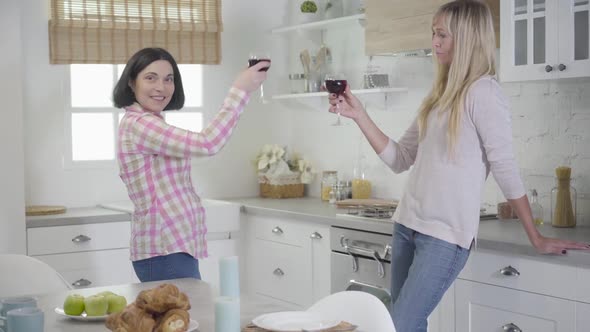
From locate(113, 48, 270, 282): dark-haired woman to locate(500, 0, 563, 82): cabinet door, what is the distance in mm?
1195

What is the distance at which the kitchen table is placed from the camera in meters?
2.19

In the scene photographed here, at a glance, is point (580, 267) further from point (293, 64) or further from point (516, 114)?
point (293, 64)

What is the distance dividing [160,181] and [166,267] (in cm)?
28

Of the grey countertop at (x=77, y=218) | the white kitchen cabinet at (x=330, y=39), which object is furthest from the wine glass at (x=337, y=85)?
the grey countertop at (x=77, y=218)

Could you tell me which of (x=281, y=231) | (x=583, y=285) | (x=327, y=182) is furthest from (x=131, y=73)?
(x=327, y=182)

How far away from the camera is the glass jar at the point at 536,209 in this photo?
388 centimetres

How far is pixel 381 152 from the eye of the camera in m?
3.28

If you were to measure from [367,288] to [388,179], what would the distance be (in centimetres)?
99

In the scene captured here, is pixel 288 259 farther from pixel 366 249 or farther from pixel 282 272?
pixel 366 249

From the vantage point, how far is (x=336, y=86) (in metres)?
3.30

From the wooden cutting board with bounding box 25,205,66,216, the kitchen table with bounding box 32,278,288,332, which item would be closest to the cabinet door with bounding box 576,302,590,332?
the kitchen table with bounding box 32,278,288,332

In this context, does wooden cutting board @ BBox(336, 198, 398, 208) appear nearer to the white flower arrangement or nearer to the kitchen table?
the white flower arrangement

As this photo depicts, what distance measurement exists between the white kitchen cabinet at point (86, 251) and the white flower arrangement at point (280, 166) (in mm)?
1125

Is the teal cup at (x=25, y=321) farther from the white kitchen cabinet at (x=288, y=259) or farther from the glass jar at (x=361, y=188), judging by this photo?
the glass jar at (x=361, y=188)
